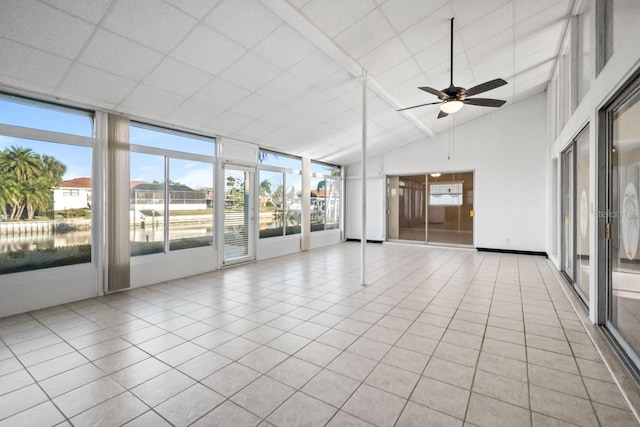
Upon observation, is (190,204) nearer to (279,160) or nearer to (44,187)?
(44,187)

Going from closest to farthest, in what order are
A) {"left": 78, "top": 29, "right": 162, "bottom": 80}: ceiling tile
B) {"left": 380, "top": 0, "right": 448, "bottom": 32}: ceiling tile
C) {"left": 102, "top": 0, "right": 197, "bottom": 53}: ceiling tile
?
{"left": 102, "top": 0, "right": 197, "bottom": 53}: ceiling tile, {"left": 78, "top": 29, "right": 162, "bottom": 80}: ceiling tile, {"left": 380, "top": 0, "right": 448, "bottom": 32}: ceiling tile

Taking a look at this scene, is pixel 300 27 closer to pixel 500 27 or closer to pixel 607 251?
pixel 500 27

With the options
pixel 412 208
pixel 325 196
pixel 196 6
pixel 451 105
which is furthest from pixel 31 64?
pixel 412 208

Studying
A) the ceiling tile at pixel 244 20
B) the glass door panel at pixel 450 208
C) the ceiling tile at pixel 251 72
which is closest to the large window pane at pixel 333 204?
the glass door panel at pixel 450 208

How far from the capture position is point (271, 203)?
780 centimetres

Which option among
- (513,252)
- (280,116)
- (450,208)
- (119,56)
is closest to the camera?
(119,56)

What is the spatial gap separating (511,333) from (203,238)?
5463 millimetres

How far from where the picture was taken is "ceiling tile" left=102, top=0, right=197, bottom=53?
2.93 meters

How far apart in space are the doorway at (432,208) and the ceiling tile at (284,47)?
6896mm

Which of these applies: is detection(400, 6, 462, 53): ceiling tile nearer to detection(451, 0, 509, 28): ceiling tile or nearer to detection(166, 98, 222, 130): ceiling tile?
detection(451, 0, 509, 28): ceiling tile

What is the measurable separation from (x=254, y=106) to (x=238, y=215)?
2.64 m

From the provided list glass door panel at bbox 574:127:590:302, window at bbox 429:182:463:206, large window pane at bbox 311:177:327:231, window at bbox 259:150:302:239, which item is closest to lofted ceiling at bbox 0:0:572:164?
window at bbox 259:150:302:239

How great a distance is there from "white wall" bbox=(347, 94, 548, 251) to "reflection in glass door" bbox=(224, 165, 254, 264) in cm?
575

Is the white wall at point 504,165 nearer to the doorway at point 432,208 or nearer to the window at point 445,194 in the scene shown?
the doorway at point 432,208
